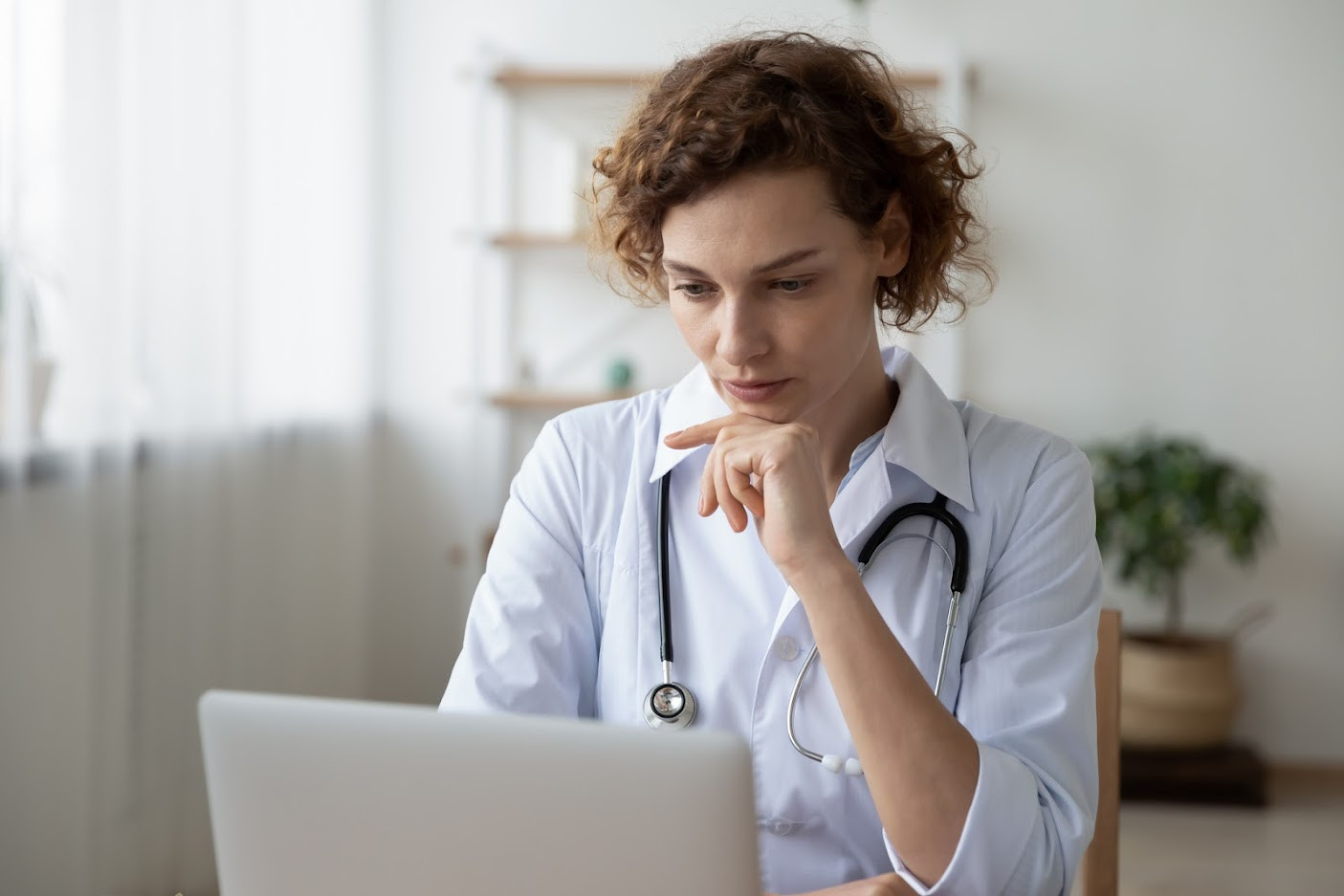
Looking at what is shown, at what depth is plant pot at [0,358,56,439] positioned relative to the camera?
6.63 ft

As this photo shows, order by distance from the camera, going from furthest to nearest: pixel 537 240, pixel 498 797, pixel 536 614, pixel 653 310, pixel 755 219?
pixel 653 310 < pixel 537 240 < pixel 536 614 < pixel 755 219 < pixel 498 797

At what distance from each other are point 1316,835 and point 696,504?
2716mm

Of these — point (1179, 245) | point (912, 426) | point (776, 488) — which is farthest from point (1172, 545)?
point (776, 488)

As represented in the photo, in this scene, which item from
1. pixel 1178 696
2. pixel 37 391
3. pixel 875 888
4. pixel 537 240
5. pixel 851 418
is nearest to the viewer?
pixel 875 888

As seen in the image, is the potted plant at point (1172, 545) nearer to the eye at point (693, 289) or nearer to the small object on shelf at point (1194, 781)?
the small object on shelf at point (1194, 781)

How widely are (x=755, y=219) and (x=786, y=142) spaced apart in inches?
3.1

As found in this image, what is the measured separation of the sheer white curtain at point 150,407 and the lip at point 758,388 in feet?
4.14

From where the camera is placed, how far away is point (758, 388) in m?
1.24

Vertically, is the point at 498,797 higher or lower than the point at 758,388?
lower

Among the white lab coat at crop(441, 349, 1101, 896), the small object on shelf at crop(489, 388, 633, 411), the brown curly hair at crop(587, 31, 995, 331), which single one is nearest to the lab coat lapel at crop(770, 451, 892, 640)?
the white lab coat at crop(441, 349, 1101, 896)

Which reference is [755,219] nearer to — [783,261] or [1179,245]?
[783,261]

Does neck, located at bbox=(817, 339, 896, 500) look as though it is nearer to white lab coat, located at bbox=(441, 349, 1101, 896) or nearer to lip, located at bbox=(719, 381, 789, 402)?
white lab coat, located at bbox=(441, 349, 1101, 896)

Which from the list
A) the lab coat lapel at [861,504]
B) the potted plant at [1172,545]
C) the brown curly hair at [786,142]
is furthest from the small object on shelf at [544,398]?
the lab coat lapel at [861,504]

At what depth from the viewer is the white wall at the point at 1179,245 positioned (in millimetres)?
3721
